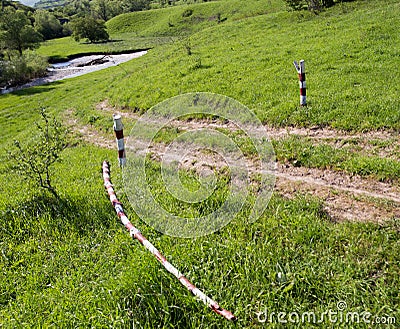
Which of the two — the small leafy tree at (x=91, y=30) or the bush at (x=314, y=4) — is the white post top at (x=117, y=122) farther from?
the small leafy tree at (x=91, y=30)

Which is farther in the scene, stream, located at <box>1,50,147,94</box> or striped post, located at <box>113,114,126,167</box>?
stream, located at <box>1,50,147,94</box>

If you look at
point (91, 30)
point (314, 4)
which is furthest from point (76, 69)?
point (314, 4)

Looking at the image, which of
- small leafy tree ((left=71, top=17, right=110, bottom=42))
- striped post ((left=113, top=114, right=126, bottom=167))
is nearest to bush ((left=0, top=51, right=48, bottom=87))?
small leafy tree ((left=71, top=17, right=110, bottom=42))

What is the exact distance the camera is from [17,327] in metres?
4.13

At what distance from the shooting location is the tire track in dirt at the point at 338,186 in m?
5.77

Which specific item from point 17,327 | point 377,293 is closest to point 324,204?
point 377,293

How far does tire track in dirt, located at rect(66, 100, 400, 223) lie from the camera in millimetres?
5766

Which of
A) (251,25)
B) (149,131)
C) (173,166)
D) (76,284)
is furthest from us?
(251,25)

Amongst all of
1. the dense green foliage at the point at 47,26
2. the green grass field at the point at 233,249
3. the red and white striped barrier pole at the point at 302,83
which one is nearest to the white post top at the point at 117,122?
the green grass field at the point at 233,249

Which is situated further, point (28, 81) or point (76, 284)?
point (28, 81)

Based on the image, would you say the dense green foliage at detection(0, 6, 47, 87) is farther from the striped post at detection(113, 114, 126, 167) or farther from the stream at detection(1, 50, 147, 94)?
the striped post at detection(113, 114, 126, 167)

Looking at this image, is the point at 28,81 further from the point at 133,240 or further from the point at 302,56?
the point at 133,240

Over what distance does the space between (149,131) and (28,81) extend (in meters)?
40.7

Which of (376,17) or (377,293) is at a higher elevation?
(376,17)
